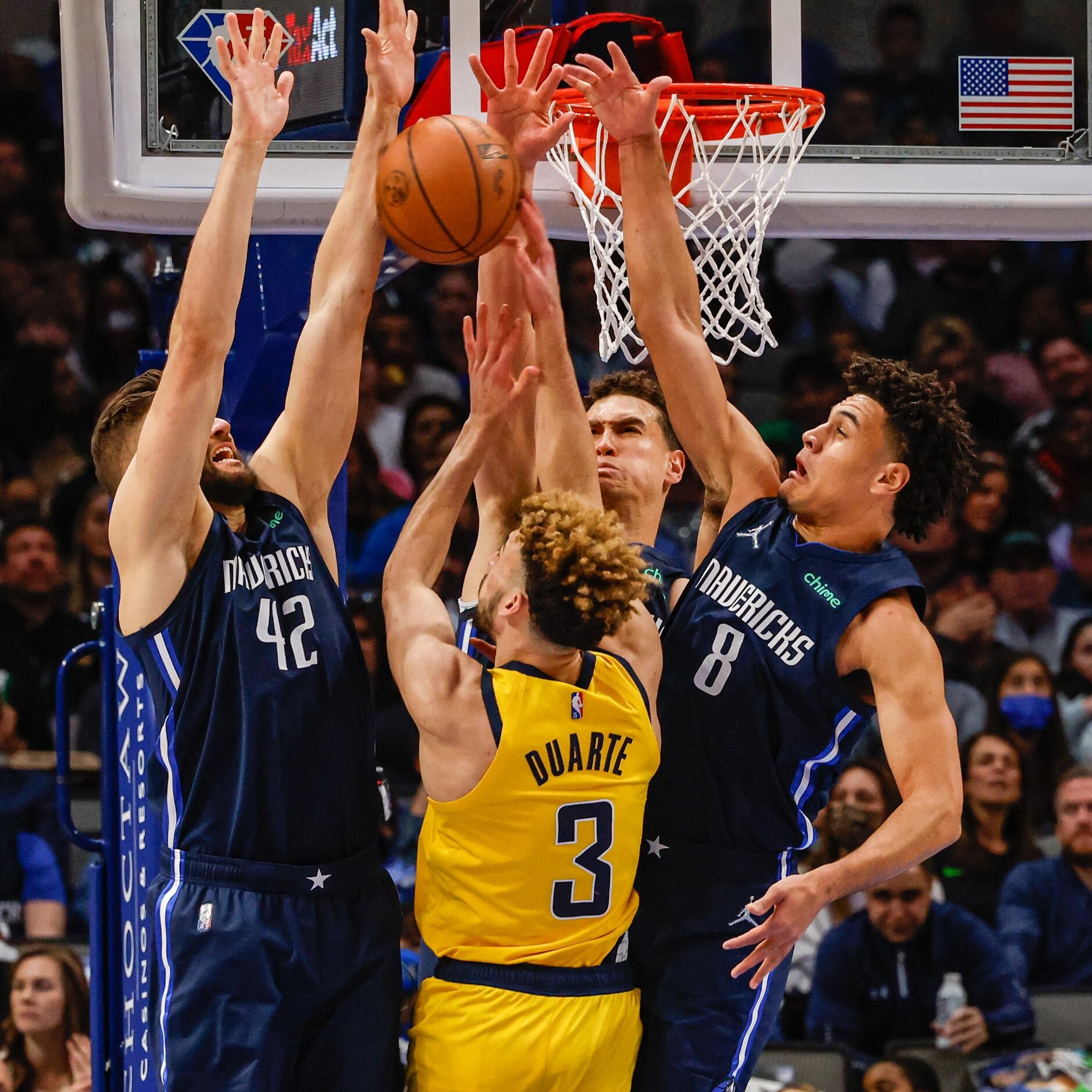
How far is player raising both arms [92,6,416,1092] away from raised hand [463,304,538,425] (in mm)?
320

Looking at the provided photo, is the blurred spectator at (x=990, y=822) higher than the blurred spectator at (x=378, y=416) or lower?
lower

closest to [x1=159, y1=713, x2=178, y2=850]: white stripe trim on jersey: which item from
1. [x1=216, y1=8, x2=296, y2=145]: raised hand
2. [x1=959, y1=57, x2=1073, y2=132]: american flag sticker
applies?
[x1=216, y1=8, x2=296, y2=145]: raised hand

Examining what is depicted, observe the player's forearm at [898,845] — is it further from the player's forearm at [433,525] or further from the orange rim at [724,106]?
the orange rim at [724,106]

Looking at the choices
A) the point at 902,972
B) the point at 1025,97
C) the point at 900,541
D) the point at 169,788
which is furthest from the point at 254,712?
the point at 900,541

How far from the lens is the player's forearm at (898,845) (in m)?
3.53

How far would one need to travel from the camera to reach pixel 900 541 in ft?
26.3

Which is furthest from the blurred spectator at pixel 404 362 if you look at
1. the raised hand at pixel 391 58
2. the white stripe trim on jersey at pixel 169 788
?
the white stripe trim on jersey at pixel 169 788

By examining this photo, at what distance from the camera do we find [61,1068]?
20.7 feet

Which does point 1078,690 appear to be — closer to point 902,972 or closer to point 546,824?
point 902,972

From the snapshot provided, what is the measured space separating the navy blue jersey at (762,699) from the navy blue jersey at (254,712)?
34.3 inches

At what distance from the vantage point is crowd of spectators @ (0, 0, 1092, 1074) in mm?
6633

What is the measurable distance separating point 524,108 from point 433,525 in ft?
3.82

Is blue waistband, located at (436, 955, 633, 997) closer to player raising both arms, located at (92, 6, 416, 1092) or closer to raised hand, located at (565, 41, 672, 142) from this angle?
player raising both arms, located at (92, 6, 416, 1092)

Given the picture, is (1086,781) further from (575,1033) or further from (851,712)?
(575,1033)
